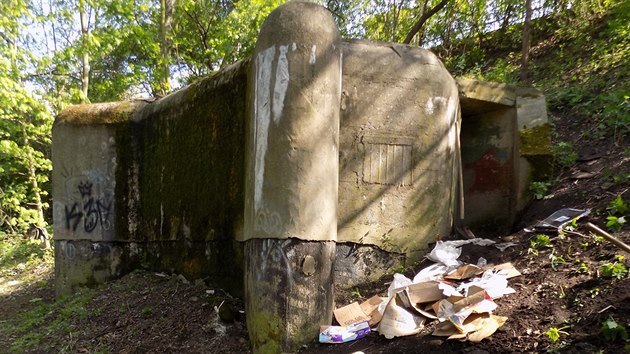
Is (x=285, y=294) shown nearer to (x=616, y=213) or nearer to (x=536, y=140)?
(x=616, y=213)

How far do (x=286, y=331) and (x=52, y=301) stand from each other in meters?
Result: 4.85

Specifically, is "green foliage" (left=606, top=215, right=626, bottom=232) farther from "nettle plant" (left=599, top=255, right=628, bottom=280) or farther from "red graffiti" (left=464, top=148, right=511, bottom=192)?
"red graffiti" (left=464, top=148, right=511, bottom=192)

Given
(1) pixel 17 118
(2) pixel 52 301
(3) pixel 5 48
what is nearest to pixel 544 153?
(2) pixel 52 301

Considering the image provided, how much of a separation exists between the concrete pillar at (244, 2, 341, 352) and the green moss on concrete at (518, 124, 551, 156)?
2812 mm

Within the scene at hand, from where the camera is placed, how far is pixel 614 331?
100.0 inches

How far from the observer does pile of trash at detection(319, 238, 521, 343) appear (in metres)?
3.03

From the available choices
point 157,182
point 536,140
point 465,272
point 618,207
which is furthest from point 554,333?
point 157,182

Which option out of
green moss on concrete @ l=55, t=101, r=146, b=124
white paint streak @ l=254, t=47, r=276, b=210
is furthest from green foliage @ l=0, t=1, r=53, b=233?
white paint streak @ l=254, t=47, r=276, b=210

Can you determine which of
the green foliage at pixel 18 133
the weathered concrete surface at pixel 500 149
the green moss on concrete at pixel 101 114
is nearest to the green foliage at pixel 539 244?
the weathered concrete surface at pixel 500 149

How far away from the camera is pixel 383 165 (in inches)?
175

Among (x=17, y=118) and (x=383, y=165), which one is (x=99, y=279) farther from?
(x=17, y=118)

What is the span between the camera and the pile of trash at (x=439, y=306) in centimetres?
303

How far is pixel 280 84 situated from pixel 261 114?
0.30 m

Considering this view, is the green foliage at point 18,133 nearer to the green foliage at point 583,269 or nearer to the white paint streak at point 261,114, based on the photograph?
the white paint streak at point 261,114
